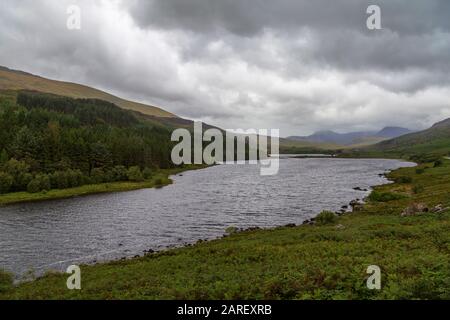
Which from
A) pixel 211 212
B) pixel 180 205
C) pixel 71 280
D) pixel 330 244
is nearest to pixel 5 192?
pixel 180 205

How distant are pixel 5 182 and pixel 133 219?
173 feet

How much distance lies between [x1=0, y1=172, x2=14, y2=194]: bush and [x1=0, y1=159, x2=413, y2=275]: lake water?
1704 centimetres

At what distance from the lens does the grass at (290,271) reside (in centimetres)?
1850

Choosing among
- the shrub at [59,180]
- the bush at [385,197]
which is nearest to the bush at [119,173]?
the shrub at [59,180]

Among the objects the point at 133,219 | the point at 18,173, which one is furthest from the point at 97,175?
the point at 133,219

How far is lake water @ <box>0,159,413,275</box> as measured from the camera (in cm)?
4481

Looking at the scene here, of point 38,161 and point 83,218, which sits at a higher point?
point 38,161

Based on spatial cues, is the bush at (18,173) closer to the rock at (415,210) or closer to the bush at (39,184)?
the bush at (39,184)

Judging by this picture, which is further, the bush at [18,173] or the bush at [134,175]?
the bush at [134,175]

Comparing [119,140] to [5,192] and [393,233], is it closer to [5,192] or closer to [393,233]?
[5,192]

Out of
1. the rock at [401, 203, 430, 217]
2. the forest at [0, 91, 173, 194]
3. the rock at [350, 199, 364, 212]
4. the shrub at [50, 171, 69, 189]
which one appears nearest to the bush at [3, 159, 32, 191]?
the forest at [0, 91, 173, 194]

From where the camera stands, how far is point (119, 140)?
154125mm

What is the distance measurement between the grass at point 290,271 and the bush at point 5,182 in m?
72.5

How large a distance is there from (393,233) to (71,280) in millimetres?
32337
